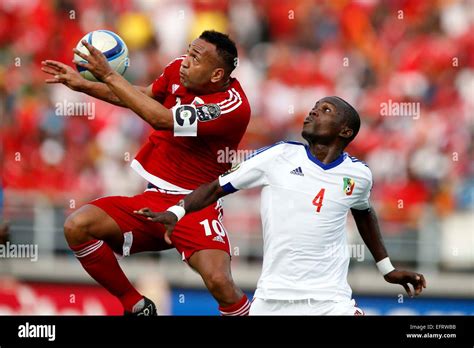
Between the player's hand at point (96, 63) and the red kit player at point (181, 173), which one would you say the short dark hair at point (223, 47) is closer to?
the red kit player at point (181, 173)

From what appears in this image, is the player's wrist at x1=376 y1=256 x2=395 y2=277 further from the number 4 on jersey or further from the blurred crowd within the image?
the blurred crowd

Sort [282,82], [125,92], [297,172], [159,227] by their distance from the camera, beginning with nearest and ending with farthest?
[297,172], [125,92], [159,227], [282,82]

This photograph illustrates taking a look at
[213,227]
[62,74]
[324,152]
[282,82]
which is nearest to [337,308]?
[324,152]

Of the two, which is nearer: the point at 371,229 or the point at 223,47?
the point at 371,229

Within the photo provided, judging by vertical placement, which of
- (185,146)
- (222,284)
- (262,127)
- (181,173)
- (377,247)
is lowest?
(222,284)

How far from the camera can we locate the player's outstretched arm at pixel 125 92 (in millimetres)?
7520

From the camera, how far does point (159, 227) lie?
8281 mm

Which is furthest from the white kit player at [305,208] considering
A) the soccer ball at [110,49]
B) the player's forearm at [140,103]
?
the soccer ball at [110,49]

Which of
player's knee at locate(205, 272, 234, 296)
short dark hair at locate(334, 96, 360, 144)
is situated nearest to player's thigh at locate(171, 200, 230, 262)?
player's knee at locate(205, 272, 234, 296)

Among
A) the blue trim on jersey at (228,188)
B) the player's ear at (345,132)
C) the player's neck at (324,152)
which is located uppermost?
the player's ear at (345,132)

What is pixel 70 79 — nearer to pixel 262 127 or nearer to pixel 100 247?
pixel 100 247

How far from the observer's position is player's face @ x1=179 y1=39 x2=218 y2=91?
8117 mm

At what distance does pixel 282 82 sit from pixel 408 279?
8.43m

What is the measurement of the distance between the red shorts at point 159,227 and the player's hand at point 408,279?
122 cm
